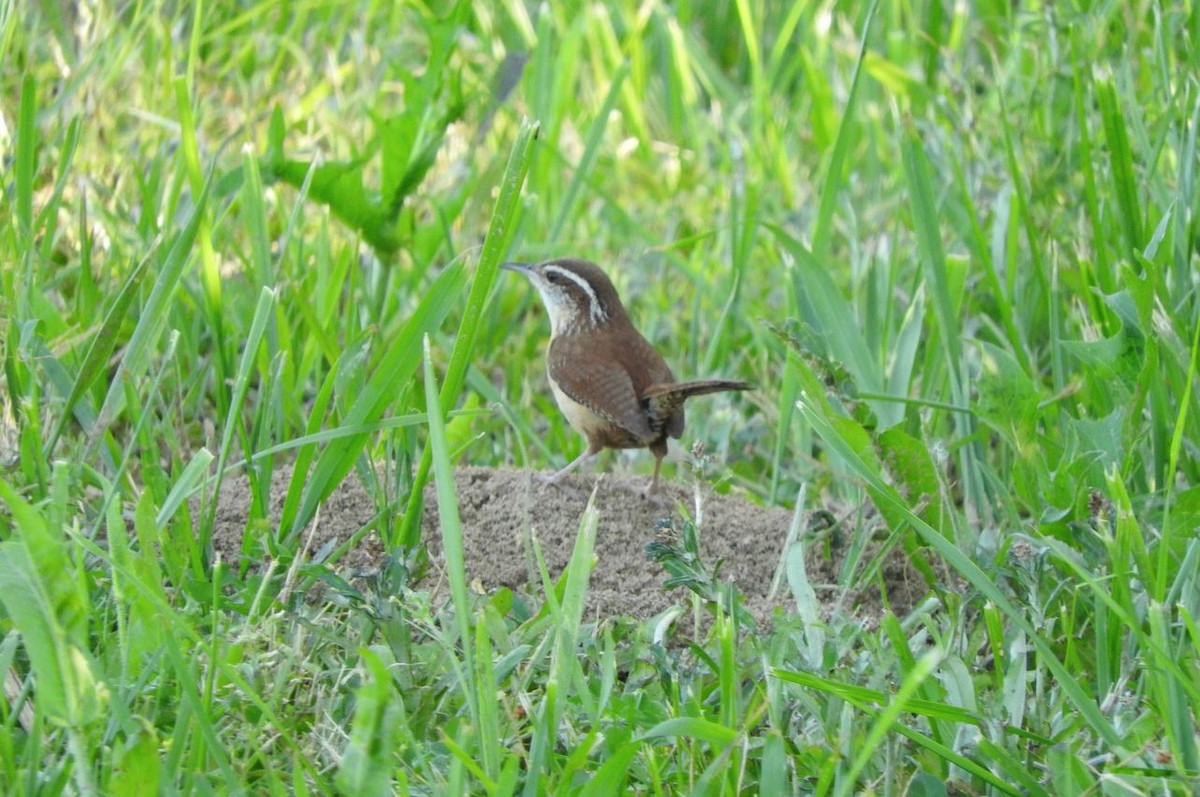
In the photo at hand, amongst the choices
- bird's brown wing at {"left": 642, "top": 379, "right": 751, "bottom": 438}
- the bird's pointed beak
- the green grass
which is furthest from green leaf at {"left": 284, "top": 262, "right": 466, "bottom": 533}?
the bird's pointed beak

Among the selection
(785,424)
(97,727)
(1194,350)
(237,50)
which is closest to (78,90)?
(237,50)

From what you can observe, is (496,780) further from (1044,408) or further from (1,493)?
(1044,408)

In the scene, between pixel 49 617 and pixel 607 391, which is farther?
pixel 607 391

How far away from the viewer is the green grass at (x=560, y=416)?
275 centimetres

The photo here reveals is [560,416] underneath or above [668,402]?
underneath

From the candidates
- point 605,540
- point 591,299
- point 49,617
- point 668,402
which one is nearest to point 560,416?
point 591,299

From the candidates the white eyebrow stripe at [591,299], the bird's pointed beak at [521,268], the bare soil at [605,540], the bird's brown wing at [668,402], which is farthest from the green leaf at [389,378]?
the bird's pointed beak at [521,268]

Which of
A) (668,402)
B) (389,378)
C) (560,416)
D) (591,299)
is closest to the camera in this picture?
(389,378)

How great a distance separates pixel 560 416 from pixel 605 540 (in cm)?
154

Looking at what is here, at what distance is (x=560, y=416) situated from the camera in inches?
208

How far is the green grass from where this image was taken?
2.75 metres

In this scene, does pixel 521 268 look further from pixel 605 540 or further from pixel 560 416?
pixel 605 540

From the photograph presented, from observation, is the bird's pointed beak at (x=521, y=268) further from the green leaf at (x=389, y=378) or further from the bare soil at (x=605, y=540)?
the green leaf at (x=389, y=378)

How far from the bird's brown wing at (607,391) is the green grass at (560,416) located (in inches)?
8.5
